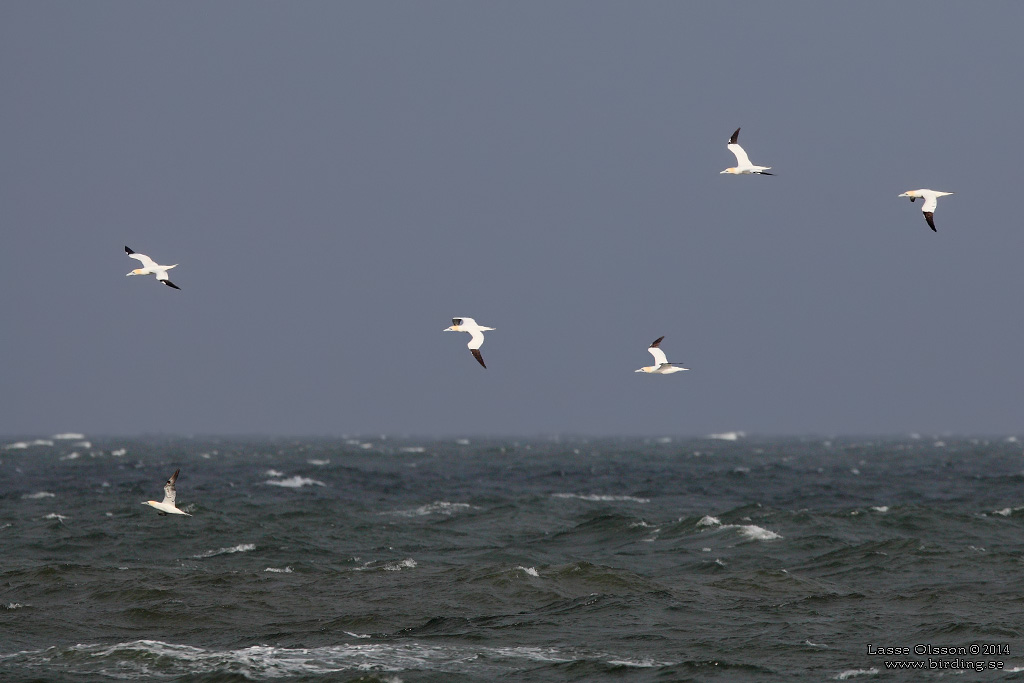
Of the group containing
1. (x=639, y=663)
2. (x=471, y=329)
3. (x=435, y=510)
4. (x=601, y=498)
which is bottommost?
(x=639, y=663)

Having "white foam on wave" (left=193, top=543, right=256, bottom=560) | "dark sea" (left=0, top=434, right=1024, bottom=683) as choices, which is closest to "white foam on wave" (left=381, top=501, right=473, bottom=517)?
"dark sea" (left=0, top=434, right=1024, bottom=683)

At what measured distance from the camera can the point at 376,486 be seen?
189 feet

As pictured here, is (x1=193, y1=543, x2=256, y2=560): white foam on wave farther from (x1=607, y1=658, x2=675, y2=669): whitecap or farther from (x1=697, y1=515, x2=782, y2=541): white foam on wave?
(x1=607, y1=658, x2=675, y2=669): whitecap

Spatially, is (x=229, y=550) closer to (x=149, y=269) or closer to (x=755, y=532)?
(x=149, y=269)

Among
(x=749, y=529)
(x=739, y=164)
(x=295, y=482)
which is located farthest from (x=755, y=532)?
(x=295, y=482)

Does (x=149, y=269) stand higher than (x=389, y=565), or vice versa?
(x=149, y=269)

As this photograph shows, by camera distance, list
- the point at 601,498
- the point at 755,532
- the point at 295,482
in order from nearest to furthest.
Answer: the point at 755,532
the point at 601,498
the point at 295,482

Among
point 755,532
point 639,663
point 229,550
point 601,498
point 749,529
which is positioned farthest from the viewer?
point 601,498

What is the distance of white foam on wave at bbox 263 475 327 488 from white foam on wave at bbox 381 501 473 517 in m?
13.6

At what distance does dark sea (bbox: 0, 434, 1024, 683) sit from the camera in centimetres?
1880

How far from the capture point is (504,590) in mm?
25141

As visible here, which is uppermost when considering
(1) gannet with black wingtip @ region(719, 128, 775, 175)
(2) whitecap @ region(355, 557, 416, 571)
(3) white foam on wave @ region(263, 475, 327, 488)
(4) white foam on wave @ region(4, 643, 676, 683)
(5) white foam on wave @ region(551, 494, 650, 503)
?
(1) gannet with black wingtip @ region(719, 128, 775, 175)

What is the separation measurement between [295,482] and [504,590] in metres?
36.1

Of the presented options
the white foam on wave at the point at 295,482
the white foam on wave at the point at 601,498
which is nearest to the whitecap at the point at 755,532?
the white foam on wave at the point at 601,498
